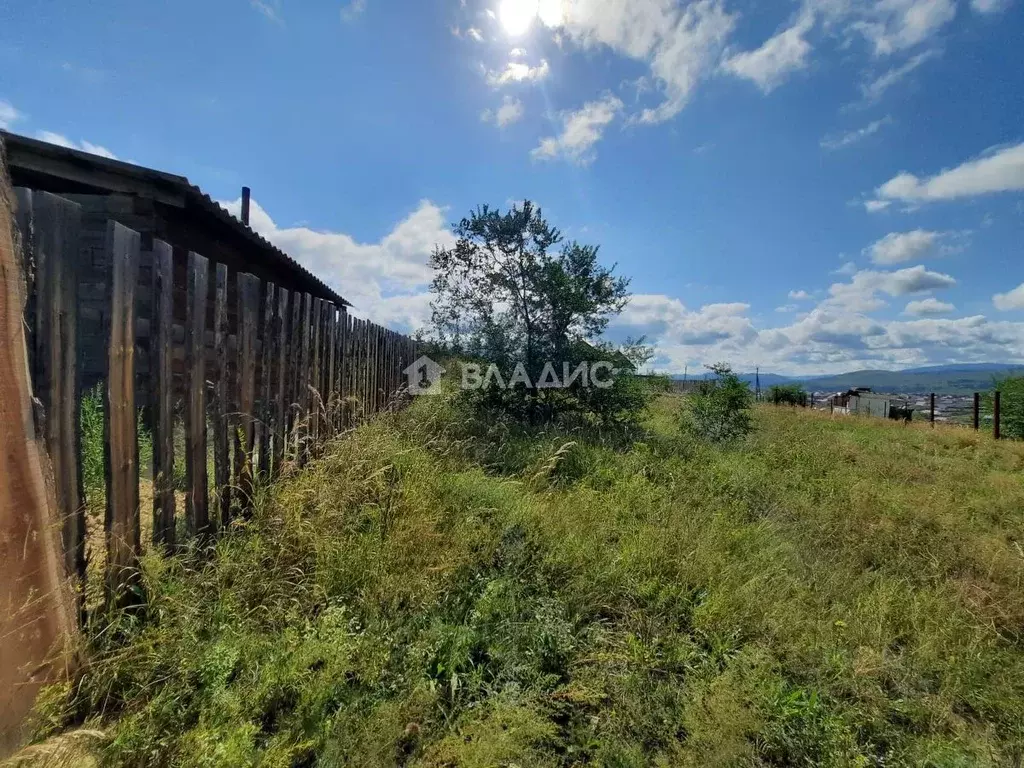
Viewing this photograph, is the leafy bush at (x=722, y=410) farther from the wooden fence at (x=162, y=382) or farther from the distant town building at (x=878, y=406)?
the distant town building at (x=878, y=406)

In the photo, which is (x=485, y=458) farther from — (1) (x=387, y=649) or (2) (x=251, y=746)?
(2) (x=251, y=746)

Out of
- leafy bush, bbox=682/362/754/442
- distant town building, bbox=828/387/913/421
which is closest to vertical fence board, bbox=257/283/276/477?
leafy bush, bbox=682/362/754/442

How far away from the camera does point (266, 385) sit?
9.26ft

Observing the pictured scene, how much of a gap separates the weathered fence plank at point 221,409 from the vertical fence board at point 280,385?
0.52m

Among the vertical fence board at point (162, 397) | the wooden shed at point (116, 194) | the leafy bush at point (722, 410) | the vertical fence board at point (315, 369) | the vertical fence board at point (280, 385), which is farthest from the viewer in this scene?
the leafy bush at point (722, 410)

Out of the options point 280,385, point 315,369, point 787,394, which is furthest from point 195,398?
point 787,394

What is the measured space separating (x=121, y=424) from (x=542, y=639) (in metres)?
1.98

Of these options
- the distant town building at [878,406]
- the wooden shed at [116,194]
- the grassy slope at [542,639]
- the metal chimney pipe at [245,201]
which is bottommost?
the grassy slope at [542,639]

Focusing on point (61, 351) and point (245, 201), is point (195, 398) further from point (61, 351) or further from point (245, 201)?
point (245, 201)

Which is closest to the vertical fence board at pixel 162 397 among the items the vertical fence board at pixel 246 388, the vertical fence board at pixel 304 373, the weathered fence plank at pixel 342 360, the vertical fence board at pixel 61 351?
the vertical fence board at pixel 61 351

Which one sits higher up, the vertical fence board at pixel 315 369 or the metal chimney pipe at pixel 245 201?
the metal chimney pipe at pixel 245 201

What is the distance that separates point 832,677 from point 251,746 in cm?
247

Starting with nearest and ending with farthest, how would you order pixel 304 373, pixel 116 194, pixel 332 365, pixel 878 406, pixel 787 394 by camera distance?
pixel 304 373, pixel 332 365, pixel 116 194, pixel 878 406, pixel 787 394

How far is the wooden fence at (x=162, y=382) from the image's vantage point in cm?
141
